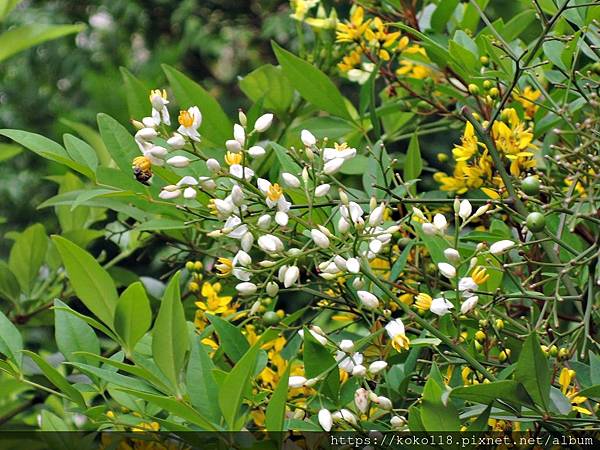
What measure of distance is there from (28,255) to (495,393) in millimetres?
724

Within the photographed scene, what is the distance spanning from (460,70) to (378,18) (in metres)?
0.18

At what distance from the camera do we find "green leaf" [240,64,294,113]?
3.49ft

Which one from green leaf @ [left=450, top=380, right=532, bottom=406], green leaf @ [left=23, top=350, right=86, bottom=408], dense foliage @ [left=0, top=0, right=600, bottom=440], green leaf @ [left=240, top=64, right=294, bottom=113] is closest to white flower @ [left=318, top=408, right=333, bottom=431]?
dense foliage @ [left=0, top=0, right=600, bottom=440]

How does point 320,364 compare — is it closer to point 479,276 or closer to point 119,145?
point 479,276

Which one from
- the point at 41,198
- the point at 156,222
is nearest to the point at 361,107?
the point at 156,222

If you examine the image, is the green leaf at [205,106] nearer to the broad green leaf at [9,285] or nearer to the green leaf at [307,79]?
the green leaf at [307,79]

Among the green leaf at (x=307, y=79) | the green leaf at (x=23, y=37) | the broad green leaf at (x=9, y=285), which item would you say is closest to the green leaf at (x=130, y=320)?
the green leaf at (x=307, y=79)

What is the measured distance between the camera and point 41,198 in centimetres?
439

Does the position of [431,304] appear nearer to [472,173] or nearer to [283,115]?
[472,173]

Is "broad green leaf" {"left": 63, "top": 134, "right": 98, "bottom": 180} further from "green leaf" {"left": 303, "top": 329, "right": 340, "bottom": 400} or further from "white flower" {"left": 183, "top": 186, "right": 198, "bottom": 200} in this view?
"green leaf" {"left": 303, "top": 329, "right": 340, "bottom": 400}

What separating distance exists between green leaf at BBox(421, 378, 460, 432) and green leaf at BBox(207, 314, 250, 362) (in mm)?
→ 193

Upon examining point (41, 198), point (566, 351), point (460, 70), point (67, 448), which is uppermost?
point (460, 70)

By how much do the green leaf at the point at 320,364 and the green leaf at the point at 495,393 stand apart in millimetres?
120

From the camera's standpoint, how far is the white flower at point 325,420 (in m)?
0.65
